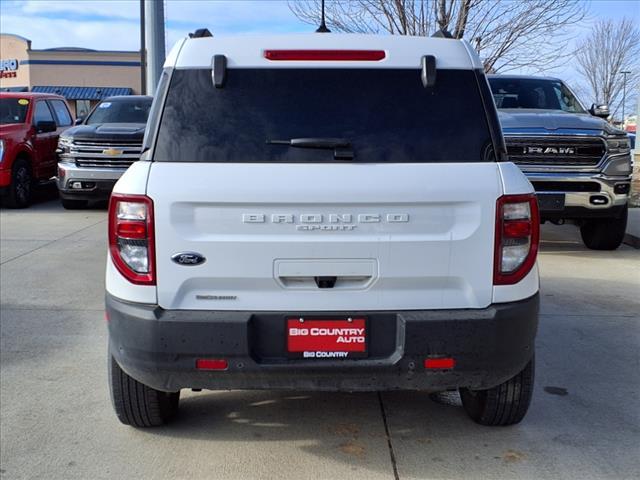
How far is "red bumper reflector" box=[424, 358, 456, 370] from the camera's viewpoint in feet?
10.6

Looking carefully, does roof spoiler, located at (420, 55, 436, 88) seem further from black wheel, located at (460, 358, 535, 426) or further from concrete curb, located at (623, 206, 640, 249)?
concrete curb, located at (623, 206, 640, 249)

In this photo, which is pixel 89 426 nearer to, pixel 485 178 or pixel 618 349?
pixel 485 178

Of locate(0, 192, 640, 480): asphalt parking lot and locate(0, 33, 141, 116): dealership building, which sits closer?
locate(0, 192, 640, 480): asphalt parking lot

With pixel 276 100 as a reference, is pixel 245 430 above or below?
below

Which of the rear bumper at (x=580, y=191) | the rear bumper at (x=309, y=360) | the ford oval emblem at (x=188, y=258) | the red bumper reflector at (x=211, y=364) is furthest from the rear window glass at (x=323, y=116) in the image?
the rear bumper at (x=580, y=191)

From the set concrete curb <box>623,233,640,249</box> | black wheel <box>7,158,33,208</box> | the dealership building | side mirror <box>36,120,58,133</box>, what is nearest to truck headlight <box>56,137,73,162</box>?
black wheel <box>7,158,33,208</box>

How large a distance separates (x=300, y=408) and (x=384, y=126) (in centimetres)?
185

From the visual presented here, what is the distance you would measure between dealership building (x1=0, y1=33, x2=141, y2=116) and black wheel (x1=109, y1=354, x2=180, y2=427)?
44.0m

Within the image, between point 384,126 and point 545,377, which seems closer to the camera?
point 384,126

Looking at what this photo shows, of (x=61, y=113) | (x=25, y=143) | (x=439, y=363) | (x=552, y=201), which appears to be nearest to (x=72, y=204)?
(x=25, y=143)

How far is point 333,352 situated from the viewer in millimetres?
3254

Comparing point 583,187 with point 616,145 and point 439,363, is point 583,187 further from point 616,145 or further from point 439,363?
point 439,363

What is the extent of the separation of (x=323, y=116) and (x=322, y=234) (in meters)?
0.57

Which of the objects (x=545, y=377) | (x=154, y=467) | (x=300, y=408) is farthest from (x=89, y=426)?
(x=545, y=377)
